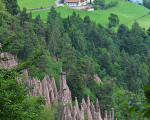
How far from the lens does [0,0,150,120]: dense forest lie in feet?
159

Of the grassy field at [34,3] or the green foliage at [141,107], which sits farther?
the grassy field at [34,3]

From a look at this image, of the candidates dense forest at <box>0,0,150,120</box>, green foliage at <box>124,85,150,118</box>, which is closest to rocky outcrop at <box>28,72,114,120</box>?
dense forest at <box>0,0,150,120</box>

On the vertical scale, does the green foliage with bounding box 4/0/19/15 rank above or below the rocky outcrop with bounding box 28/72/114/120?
above

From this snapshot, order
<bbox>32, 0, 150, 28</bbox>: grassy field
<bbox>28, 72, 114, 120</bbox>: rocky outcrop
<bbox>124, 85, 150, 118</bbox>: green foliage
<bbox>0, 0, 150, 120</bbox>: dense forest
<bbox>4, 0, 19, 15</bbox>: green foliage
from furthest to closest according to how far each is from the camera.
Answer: <bbox>32, 0, 150, 28</bbox>: grassy field
<bbox>4, 0, 19, 15</bbox>: green foliage
<bbox>0, 0, 150, 120</bbox>: dense forest
<bbox>28, 72, 114, 120</bbox>: rocky outcrop
<bbox>124, 85, 150, 118</bbox>: green foliage

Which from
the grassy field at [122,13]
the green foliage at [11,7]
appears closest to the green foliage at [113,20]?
the grassy field at [122,13]

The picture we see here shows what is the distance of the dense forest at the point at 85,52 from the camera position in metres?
48.3

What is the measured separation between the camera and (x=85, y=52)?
70375mm

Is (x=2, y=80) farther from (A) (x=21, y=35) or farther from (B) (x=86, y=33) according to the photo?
(B) (x=86, y=33)

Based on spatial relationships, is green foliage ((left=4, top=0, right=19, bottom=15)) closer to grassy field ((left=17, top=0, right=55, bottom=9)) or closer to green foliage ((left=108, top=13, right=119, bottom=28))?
grassy field ((left=17, top=0, right=55, bottom=9))

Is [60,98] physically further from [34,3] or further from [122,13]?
[122,13]

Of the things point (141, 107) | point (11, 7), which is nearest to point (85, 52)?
point (11, 7)

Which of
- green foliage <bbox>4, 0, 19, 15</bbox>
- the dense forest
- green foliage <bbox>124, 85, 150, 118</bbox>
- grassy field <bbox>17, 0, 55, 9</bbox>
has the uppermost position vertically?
green foliage <bbox>124, 85, 150, 118</bbox>

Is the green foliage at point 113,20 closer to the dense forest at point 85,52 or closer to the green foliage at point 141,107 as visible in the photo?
the dense forest at point 85,52

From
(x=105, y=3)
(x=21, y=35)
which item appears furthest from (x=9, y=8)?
(x=105, y=3)
